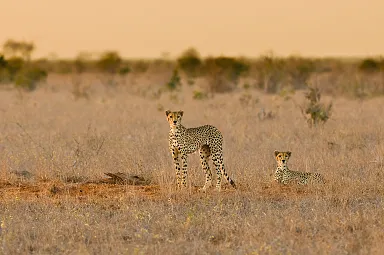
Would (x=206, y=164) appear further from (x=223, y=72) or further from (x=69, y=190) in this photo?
(x=223, y=72)

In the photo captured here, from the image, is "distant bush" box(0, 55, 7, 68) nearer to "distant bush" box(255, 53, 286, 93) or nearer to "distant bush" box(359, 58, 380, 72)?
"distant bush" box(255, 53, 286, 93)

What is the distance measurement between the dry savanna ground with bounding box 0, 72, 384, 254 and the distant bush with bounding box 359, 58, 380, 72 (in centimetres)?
2413

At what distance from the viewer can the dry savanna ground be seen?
582 cm

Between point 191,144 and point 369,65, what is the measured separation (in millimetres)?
32331

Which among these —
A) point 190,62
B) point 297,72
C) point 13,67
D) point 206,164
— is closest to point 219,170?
point 206,164

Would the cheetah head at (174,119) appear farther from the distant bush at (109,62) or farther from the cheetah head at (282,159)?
the distant bush at (109,62)

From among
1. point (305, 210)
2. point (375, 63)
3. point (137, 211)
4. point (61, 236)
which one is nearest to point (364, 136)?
point (305, 210)

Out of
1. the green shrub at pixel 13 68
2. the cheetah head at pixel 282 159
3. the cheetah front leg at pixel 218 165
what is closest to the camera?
the cheetah front leg at pixel 218 165

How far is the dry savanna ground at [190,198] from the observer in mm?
5824

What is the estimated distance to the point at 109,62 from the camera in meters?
47.2

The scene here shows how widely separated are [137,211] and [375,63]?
34086mm

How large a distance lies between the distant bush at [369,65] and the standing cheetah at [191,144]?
1207 inches

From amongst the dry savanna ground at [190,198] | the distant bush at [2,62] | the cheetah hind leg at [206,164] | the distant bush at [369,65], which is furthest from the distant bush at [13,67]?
the cheetah hind leg at [206,164]

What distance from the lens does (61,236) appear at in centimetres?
602
